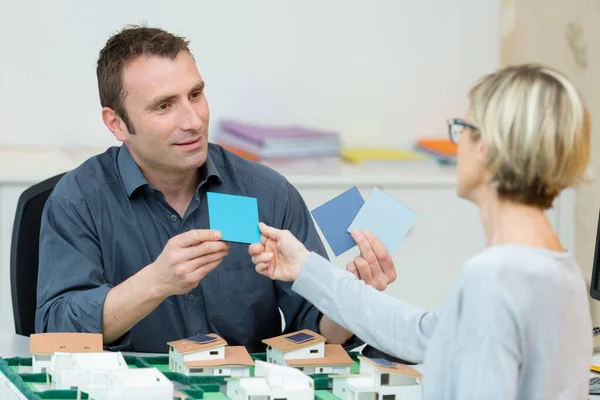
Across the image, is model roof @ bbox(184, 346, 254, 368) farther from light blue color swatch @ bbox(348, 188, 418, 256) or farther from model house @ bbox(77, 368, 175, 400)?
light blue color swatch @ bbox(348, 188, 418, 256)

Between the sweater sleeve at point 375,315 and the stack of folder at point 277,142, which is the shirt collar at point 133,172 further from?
the stack of folder at point 277,142

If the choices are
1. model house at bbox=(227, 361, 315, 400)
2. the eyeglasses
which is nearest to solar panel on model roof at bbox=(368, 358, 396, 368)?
model house at bbox=(227, 361, 315, 400)

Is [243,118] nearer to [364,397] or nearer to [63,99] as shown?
[63,99]

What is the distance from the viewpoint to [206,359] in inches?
68.6

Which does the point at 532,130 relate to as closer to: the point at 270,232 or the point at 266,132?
the point at 270,232

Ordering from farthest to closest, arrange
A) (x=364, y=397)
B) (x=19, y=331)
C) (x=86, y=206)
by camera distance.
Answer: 1. (x=19, y=331)
2. (x=86, y=206)
3. (x=364, y=397)

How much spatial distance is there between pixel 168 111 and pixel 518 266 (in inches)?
45.1

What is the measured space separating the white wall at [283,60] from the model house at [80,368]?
2044 millimetres

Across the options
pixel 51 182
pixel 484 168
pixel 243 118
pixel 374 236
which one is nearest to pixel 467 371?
pixel 484 168

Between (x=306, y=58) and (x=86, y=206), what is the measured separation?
1.79 m

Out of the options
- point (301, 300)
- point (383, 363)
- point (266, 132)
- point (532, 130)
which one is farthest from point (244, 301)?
point (266, 132)

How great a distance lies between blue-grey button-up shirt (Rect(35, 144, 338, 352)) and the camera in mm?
2090

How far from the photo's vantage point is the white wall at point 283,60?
3.54 meters

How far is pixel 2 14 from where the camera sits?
3480mm
